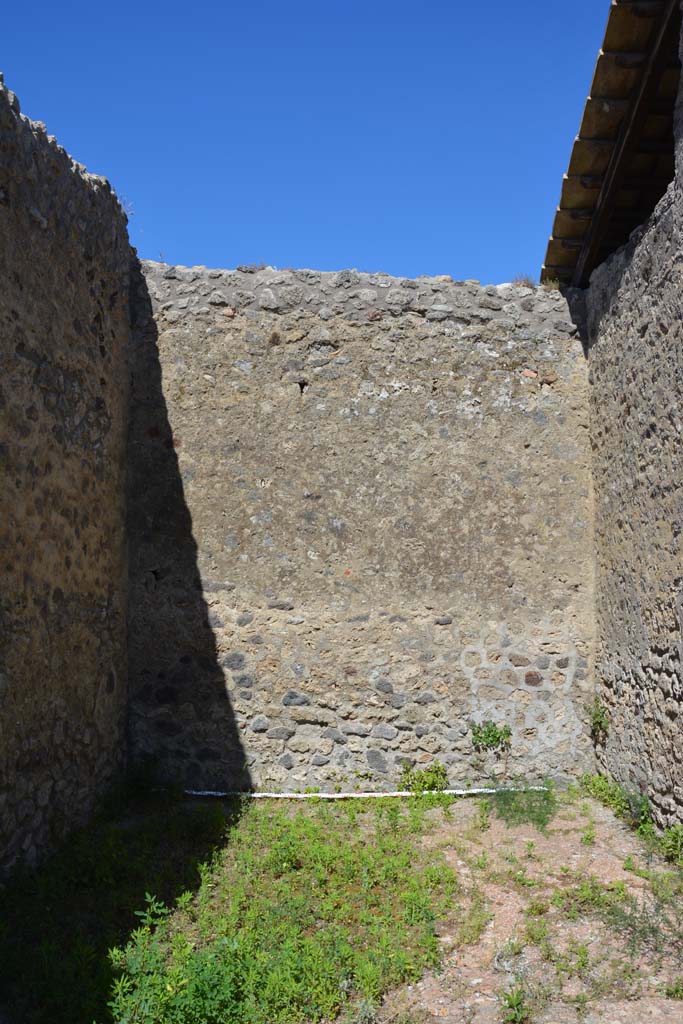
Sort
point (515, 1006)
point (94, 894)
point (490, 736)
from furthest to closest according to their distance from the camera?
point (490, 736) < point (94, 894) < point (515, 1006)

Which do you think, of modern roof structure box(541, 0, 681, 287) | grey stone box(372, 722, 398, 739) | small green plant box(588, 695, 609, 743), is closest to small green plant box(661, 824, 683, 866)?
small green plant box(588, 695, 609, 743)

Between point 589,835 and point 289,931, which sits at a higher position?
point 289,931

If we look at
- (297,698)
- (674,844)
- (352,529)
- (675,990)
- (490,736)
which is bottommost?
(675,990)

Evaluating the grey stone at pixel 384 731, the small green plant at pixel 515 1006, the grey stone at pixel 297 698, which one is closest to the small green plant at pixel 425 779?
the grey stone at pixel 384 731

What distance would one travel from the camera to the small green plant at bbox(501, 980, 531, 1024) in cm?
343

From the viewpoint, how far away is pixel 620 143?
595 centimetres

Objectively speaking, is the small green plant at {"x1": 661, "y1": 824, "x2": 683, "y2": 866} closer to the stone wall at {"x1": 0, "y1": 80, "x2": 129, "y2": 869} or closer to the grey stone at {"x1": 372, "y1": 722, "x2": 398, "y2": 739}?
the grey stone at {"x1": 372, "y1": 722, "x2": 398, "y2": 739}

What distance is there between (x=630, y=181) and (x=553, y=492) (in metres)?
2.43

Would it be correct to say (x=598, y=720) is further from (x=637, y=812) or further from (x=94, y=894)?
(x=94, y=894)

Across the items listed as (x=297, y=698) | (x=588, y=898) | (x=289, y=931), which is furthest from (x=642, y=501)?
(x=289, y=931)

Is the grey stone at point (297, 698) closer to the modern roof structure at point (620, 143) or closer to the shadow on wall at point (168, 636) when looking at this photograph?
the shadow on wall at point (168, 636)

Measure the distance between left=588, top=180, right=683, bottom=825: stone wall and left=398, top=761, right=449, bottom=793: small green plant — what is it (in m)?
1.19

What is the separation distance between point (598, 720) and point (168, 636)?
3.29 metres

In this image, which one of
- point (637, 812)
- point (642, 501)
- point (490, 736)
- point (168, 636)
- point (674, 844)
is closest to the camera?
point (674, 844)
